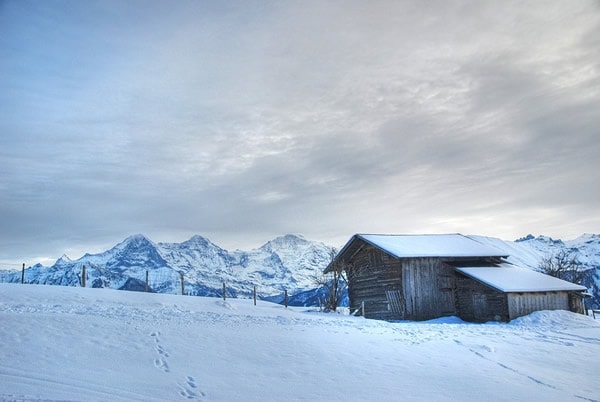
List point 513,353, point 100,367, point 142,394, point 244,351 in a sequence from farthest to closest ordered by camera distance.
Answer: point 513,353
point 244,351
point 100,367
point 142,394

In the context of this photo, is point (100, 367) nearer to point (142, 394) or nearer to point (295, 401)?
point (142, 394)

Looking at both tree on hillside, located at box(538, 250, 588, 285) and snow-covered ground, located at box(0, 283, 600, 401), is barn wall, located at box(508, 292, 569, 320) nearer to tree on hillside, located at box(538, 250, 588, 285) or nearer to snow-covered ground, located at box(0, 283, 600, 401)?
snow-covered ground, located at box(0, 283, 600, 401)

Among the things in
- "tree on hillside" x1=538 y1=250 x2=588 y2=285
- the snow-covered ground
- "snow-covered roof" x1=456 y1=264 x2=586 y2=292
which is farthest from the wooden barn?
"tree on hillside" x1=538 y1=250 x2=588 y2=285

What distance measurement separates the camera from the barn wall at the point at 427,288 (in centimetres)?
3228

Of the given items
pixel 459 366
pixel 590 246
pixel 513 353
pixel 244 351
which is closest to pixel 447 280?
pixel 513 353

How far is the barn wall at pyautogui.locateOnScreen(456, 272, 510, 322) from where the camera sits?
96.5 ft

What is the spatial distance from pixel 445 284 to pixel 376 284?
5051mm

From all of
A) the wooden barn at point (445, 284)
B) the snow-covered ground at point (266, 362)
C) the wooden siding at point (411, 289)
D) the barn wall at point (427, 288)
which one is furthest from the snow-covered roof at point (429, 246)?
the snow-covered ground at point (266, 362)

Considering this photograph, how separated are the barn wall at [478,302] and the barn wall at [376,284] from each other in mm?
4061

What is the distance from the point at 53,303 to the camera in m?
21.9

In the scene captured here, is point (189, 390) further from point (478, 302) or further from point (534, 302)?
point (534, 302)

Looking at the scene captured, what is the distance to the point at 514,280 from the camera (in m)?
30.8

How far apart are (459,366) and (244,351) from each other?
20.2ft

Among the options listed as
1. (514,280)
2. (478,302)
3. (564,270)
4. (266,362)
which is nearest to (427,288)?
(478,302)
